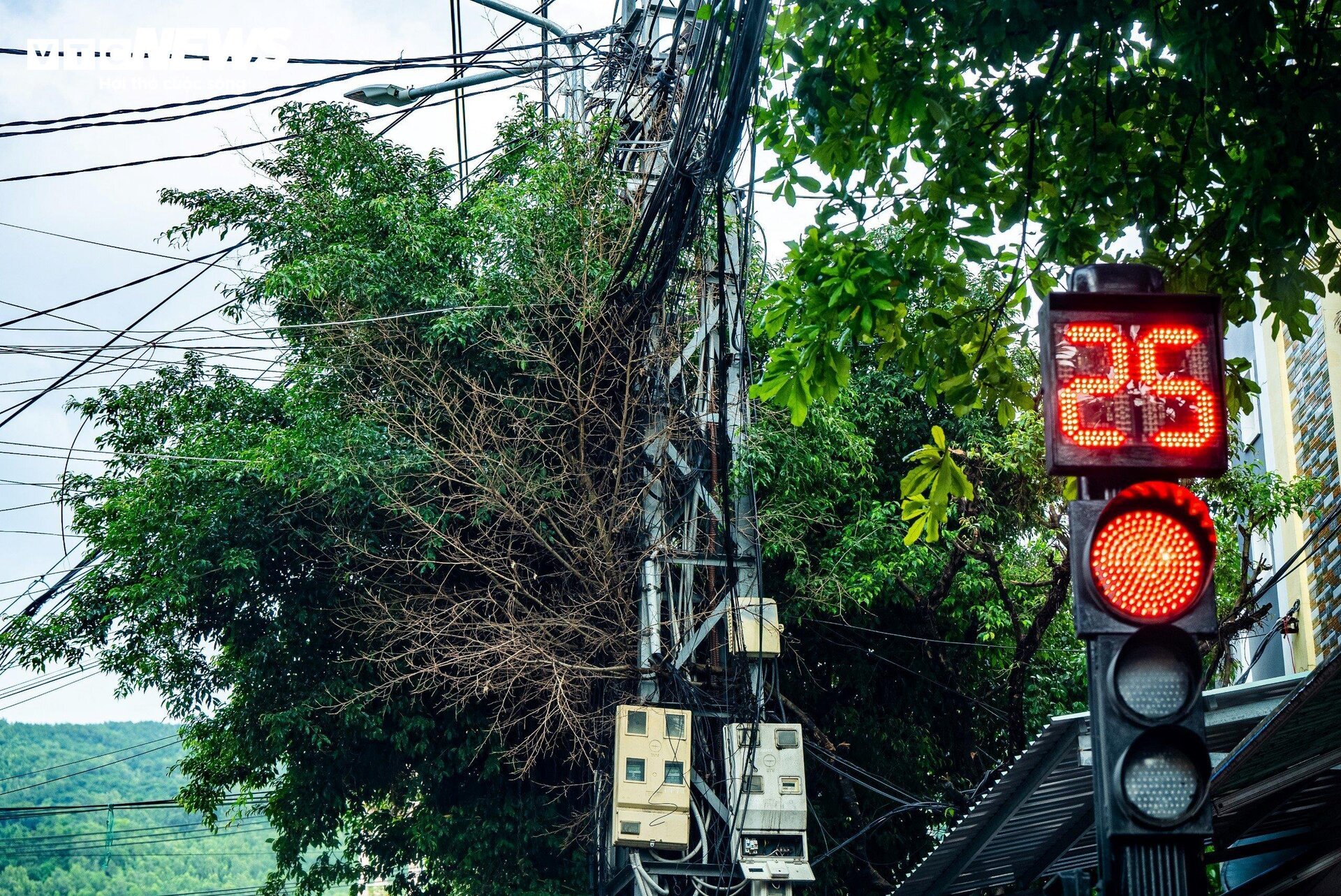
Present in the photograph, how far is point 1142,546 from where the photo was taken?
2.47 metres

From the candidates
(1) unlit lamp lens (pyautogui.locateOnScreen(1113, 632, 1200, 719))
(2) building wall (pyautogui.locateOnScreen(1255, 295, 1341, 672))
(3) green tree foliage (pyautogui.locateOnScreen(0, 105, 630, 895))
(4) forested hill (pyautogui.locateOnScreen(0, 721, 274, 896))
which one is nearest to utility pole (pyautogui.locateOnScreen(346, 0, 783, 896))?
(3) green tree foliage (pyautogui.locateOnScreen(0, 105, 630, 895))

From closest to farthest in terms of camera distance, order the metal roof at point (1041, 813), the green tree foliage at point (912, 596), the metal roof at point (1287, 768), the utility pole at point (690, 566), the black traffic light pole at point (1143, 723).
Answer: the black traffic light pole at point (1143, 723)
the metal roof at point (1287, 768)
the metal roof at point (1041, 813)
the utility pole at point (690, 566)
the green tree foliage at point (912, 596)

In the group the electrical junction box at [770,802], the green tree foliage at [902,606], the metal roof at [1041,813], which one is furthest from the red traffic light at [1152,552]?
the green tree foliage at [902,606]

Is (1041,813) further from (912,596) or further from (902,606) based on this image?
(902,606)

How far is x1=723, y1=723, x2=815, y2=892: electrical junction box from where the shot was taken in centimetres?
973

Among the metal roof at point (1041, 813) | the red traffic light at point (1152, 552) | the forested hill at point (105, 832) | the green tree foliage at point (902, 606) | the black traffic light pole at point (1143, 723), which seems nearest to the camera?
the black traffic light pole at point (1143, 723)

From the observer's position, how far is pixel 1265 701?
616 cm

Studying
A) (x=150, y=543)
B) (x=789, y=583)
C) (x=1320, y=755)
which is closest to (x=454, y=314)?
(x=150, y=543)

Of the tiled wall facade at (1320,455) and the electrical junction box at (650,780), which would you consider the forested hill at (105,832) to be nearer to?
the electrical junction box at (650,780)

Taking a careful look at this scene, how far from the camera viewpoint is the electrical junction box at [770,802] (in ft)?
31.9

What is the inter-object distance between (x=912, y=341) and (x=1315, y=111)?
1.85 metres

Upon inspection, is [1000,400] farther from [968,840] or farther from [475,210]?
[475,210]

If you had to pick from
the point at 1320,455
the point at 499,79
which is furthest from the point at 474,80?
the point at 1320,455

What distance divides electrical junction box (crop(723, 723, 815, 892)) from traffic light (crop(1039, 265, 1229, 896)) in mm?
7584
